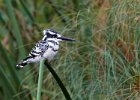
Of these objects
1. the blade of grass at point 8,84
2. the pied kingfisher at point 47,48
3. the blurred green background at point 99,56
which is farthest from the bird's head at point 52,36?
the blade of grass at point 8,84

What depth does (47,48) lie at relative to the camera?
1641 mm

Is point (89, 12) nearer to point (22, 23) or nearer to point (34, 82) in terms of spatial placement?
point (34, 82)

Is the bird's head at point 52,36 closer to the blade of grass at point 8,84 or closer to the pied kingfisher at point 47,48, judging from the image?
the pied kingfisher at point 47,48

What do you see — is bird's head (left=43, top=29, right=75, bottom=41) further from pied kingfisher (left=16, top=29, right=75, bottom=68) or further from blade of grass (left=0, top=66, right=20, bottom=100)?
blade of grass (left=0, top=66, right=20, bottom=100)

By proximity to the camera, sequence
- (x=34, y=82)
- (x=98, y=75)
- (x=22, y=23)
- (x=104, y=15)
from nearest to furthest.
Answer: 1. (x=98, y=75)
2. (x=104, y=15)
3. (x=34, y=82)
4. (x=22, y=23)

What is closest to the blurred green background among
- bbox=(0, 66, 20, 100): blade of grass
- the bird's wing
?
bbox=(0, 66, 20, 100): blade of grass

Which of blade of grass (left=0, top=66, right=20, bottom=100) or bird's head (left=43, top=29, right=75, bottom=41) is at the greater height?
bird's head (left=43, top=29, right=75, bottom=41)

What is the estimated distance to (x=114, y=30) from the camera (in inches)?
66.6

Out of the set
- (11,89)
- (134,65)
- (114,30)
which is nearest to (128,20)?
(114,30)

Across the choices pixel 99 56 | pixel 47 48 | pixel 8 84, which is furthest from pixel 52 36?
pixel 8 84

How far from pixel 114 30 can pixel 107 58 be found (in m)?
0.11

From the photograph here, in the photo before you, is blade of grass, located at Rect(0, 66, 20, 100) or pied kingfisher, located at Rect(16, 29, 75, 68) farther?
blade of grass, located at Rect(0, 66, 20, 100)

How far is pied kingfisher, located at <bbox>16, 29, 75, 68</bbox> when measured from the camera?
158 centimetres

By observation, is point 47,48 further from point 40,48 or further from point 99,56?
point 99,56
